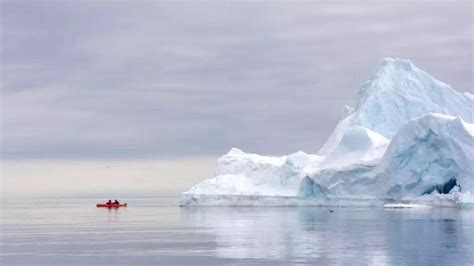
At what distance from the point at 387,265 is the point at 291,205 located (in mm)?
44624

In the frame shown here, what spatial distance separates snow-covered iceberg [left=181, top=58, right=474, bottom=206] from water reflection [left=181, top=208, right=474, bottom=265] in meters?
8.99

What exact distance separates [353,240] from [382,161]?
88.0 feet

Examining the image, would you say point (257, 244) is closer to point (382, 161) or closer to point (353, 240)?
point (353, 240)

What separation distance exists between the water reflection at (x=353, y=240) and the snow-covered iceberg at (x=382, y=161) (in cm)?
899

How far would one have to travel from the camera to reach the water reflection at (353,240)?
88.1ft

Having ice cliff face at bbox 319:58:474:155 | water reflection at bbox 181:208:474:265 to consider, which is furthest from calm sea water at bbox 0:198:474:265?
ice cliff face at bbox 319:58:474:155

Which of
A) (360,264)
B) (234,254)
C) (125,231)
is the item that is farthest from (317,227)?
(360,264)

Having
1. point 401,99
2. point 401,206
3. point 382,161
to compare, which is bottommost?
point 401,206

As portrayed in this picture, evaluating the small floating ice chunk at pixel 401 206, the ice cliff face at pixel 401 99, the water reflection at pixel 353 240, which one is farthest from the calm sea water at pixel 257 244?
the ice cliff face at pixel 401 99

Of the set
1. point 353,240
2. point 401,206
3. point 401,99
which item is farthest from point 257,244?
point 401,99

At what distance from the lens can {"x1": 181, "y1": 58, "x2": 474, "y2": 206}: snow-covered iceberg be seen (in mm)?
57719

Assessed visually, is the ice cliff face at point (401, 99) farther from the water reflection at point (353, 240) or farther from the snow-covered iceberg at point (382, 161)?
the water reflection at point (353, 240)

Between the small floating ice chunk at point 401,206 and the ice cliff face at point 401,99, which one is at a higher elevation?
the ice cliff face at point 401,99

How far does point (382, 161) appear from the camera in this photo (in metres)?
59.6
